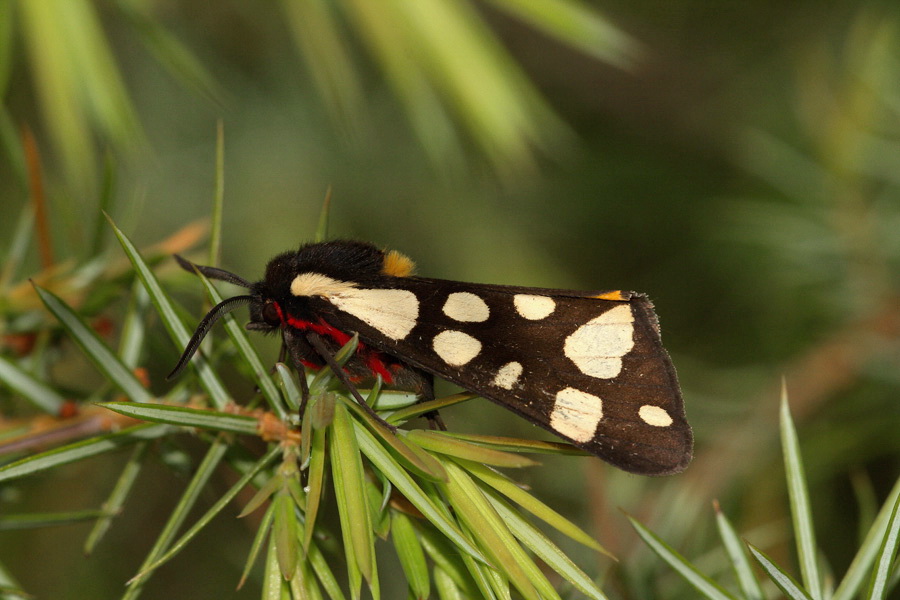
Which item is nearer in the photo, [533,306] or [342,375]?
[342,375]

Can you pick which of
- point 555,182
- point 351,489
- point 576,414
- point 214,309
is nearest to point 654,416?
point 576,414

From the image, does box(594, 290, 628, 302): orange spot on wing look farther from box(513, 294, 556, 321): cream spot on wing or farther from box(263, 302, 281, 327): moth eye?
box(263, 302, 281, 327): moth eye

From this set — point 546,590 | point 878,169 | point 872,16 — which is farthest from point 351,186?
point 546,590

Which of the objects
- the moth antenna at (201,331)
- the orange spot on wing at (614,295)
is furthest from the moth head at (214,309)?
the orange spot on wing at (614,295)

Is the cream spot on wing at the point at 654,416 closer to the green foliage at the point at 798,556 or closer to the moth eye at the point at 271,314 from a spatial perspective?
the green foliage at the point at 798,556

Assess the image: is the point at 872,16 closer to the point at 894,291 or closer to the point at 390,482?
the point at 894,291

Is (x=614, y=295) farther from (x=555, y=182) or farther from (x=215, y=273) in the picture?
(x=555, y=182)
